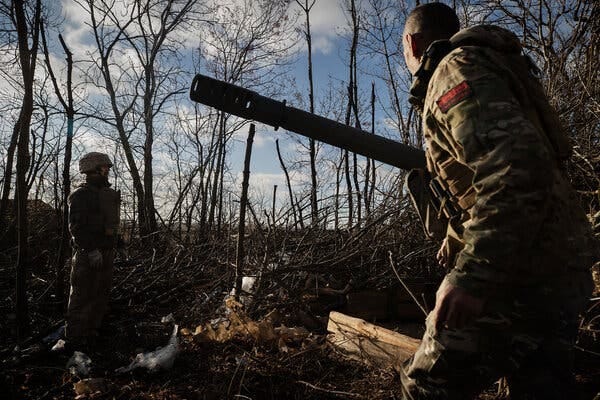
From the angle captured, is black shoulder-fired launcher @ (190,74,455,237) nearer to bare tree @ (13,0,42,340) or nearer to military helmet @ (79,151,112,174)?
bare tree @ (13,0,42,340)

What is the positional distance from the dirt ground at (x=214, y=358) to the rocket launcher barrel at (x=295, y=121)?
1.54 meters

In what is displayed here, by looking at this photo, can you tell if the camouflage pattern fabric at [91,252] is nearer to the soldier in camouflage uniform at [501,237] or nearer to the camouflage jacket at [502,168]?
the soldier in camouflage uniform at [501,237]

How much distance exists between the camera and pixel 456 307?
1316 mm

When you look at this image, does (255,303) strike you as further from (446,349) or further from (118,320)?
(446,349)

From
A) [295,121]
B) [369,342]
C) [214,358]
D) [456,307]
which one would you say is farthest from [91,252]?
[456,307]

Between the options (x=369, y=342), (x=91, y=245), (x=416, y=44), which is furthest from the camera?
(x=91, y=245)

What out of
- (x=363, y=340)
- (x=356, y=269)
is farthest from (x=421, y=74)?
(x=356, y=269)

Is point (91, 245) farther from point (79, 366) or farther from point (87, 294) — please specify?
point (79, 366)

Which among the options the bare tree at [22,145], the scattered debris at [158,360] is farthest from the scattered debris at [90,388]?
the bare tree at [22,145]

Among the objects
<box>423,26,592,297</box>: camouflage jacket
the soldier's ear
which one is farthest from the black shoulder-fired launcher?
<box>423,26,592,297</box>: camouflage jacket

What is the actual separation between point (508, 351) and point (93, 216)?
476 cm

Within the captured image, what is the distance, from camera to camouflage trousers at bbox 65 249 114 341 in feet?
15.4

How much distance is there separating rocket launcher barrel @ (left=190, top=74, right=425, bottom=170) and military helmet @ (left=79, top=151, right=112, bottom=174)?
3268mm

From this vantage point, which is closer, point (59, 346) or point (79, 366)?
point (79, 366)
